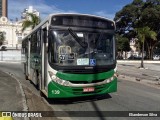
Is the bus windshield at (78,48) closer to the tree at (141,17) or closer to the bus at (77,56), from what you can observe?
the bus at (77,56)

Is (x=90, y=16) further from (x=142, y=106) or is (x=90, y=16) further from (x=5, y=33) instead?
(x=5, y=33)

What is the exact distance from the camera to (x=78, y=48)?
10.6m

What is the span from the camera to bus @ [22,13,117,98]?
1038 centimetres

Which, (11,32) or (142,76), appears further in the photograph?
(11,32)

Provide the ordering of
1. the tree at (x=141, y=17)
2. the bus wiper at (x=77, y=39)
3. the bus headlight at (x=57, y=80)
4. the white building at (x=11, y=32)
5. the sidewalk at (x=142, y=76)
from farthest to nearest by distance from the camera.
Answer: the white building at (x=11, y=32) < the tree at (x=141, y=17) < the sidewalk at (x=142, y=76) < the bus wiper at (x=77, y=39) < the bus headlight at (x=57, y=80)

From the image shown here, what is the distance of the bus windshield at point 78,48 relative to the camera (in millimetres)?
10430

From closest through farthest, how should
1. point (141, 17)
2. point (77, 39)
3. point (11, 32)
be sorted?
point (77, 39)
point (141, 17)
point (11, 32)

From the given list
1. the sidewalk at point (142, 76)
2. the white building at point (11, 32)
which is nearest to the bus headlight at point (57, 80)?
the sidewalk at point (142, 76)

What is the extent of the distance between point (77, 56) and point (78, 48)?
27 cm

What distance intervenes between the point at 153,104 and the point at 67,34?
370 cm

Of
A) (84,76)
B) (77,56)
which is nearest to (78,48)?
(77,56)

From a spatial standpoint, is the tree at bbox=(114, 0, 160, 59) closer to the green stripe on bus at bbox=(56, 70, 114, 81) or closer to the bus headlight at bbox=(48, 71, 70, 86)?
the green stripe on bus at bbox=(56, 70, 114, 81)

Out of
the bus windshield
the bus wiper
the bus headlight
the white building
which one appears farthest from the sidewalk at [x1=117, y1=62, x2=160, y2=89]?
the white building

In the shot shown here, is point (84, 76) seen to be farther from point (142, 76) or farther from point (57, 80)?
point (142, 76)
